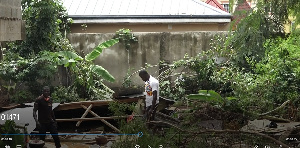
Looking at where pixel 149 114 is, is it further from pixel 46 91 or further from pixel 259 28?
pixel 259 28

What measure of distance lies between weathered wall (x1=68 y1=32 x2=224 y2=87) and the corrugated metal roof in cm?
149

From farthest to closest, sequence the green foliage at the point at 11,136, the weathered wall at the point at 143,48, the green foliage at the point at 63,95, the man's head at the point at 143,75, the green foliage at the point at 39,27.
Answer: the weathered wall at the point at 143,48, the green foliage at the point at 39,27, the green foliage at the point at 63,95, the man's head at the point at 143,75, the green foliage at the point at 11,136

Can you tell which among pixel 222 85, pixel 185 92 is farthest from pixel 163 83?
pixel 222 85

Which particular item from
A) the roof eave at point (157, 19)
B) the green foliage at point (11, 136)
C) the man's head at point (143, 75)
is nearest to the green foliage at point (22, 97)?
the roof eave at point (157, 19)

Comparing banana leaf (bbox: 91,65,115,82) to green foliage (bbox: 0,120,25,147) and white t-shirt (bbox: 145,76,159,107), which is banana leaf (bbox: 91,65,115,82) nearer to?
white t-shirt (bbox: 145,76,159,107)

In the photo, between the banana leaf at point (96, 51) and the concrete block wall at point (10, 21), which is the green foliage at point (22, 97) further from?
the concrete block wall at point (10, 21)

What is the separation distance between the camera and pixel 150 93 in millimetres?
7383

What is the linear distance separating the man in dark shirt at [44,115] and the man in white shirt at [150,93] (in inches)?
59.1

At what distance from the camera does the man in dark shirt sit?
6.69 m

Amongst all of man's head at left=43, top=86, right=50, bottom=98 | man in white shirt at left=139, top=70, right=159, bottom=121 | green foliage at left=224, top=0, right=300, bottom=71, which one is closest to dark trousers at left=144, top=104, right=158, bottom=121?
man in white shirt at left=139, top=70, right=159, bottom=121

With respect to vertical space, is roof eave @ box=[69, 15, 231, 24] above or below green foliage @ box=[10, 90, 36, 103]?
above

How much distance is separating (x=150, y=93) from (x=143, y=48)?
416 centimetres

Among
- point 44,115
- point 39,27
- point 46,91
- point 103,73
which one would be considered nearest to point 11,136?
point 44,115

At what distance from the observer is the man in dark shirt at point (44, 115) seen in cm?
669
